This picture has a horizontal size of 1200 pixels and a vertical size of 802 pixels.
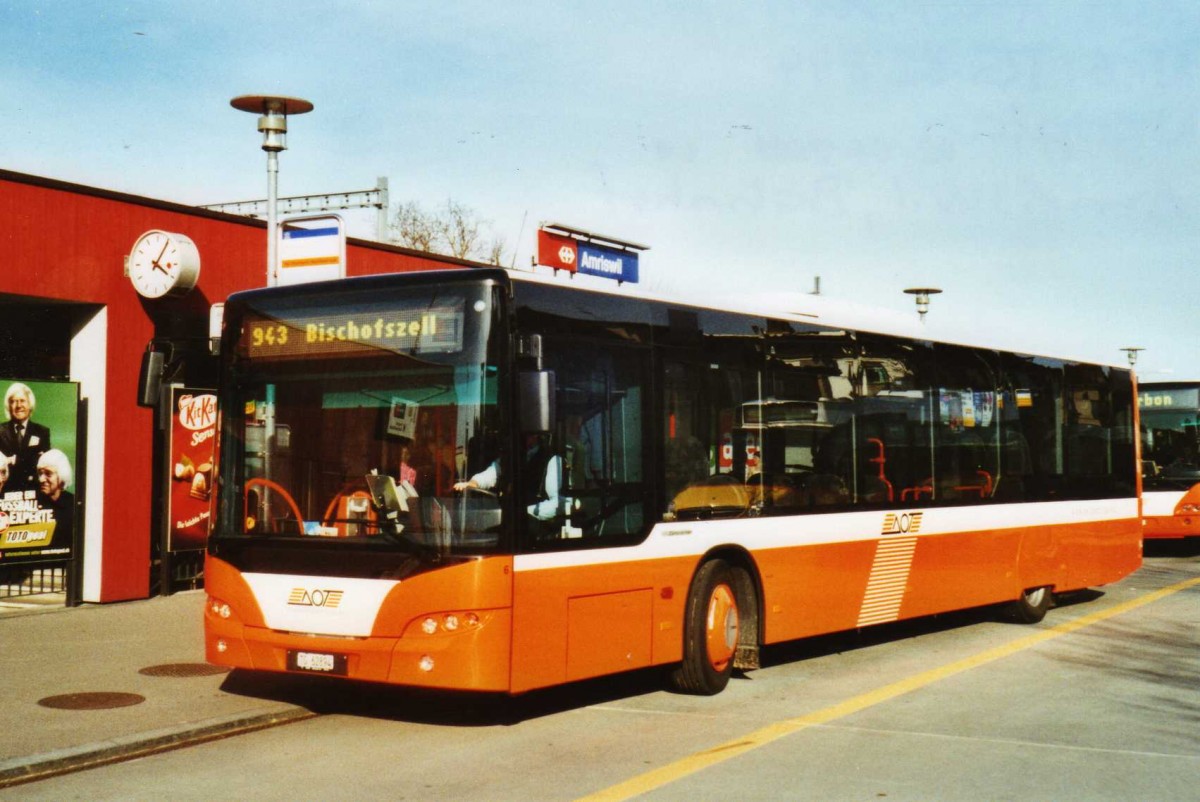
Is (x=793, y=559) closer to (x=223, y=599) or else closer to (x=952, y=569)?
(x=952, y=569)

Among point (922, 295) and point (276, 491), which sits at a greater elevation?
point (922, 295)

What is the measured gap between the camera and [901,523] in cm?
1237

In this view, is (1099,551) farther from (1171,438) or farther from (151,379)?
(151,379)

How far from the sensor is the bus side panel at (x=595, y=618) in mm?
8312

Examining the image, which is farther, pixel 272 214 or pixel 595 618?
pixel 272 214

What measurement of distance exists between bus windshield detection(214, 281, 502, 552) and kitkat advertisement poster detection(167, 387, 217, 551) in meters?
7.08

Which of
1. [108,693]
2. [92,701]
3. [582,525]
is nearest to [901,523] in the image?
[582,525]

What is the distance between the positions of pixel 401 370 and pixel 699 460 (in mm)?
2622

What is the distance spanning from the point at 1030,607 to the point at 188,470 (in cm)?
967

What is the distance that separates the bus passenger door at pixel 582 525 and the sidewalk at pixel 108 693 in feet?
6.43

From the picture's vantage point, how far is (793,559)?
10953 mm

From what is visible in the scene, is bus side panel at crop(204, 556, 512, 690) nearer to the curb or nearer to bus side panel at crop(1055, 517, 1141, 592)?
the curb

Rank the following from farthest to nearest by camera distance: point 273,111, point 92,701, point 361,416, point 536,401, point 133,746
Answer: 1. point 273,111
2. point 92,701
3. point 361,416
4. point 536,401
5. point 133,746

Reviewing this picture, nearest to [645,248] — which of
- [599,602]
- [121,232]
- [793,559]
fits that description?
[121,232]
